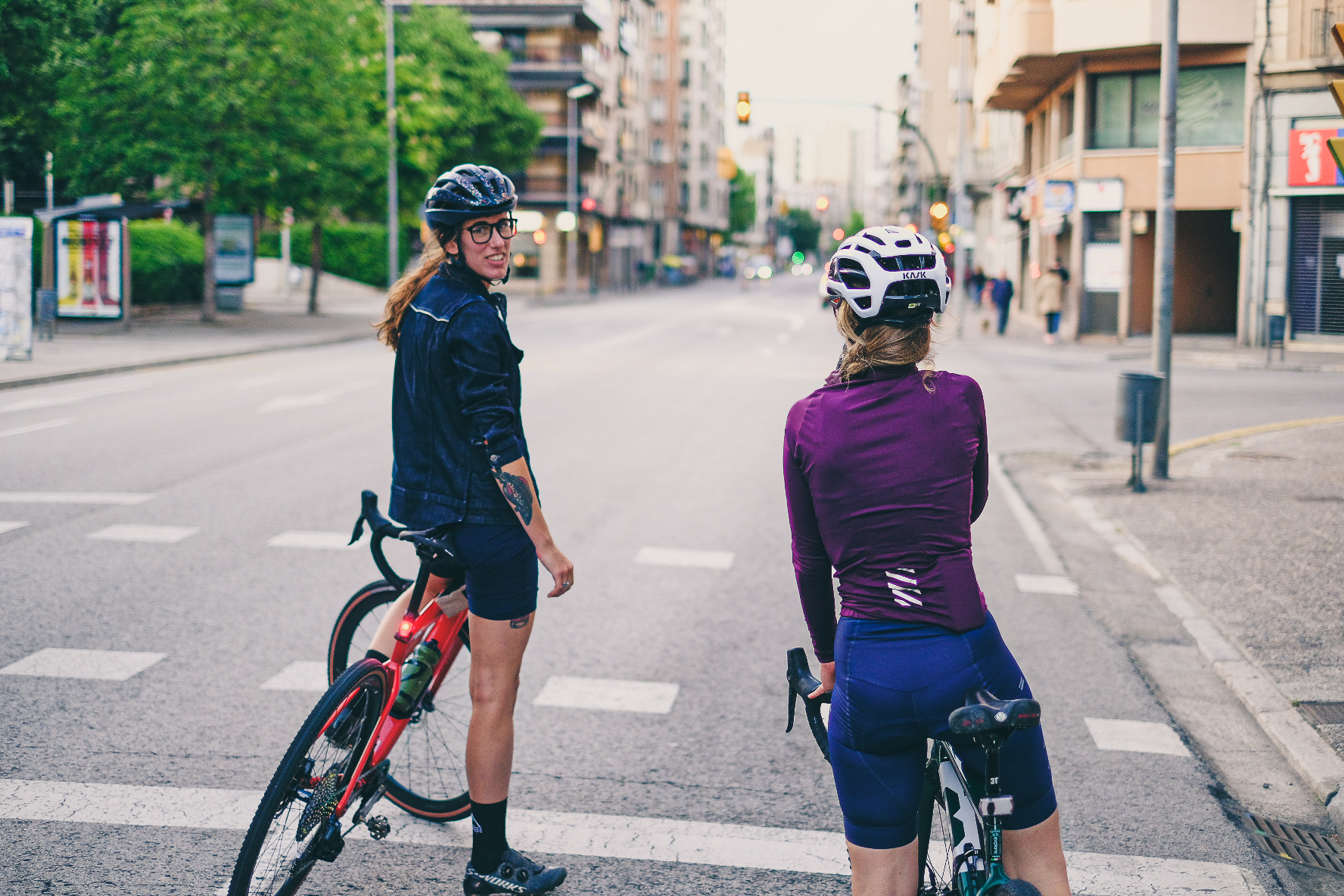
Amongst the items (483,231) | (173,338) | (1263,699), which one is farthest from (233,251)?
(483,231)

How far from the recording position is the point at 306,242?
55.3 metres

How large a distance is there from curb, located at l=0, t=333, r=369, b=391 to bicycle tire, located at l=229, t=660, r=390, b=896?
53.3ft

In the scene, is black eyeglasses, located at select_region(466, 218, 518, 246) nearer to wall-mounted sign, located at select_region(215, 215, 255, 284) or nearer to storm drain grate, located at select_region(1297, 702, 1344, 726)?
storm drain grate, located at select_region(1297, 702, 1344, 726)

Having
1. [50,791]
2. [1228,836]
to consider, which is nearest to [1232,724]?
[1228,836]

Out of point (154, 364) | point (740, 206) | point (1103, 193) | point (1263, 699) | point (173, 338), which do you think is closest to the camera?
point (1263, 699)

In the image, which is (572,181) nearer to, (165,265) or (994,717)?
(165,265)

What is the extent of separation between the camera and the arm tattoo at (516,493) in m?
3.47

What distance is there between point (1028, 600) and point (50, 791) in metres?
5.06

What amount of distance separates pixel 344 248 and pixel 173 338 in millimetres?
28635

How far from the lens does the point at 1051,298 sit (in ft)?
101

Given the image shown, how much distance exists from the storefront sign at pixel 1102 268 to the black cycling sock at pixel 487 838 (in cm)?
3092

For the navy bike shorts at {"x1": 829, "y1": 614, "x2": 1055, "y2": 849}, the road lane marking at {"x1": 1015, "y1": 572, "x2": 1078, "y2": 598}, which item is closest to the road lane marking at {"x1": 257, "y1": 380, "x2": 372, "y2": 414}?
the road lane marking at {"x1": 1015, "y1": 572, "x2": 1078, "y2": 598}

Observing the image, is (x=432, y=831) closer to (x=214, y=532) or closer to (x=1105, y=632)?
(x=1105, y=632)

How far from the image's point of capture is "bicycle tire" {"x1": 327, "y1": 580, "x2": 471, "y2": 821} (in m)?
4.23
